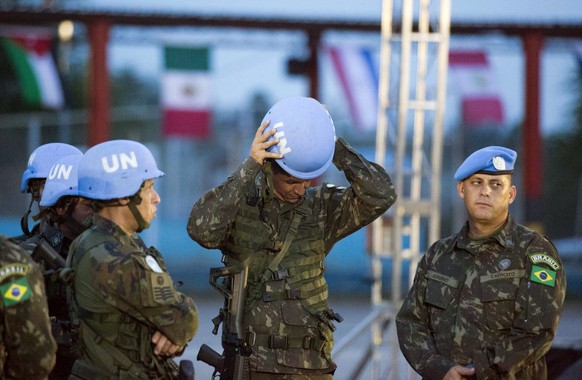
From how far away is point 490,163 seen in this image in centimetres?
490

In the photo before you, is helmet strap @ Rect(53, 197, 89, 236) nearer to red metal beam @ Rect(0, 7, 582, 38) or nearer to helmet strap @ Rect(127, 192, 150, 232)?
helmet strap @ Rect(127, 192, 150, 232)

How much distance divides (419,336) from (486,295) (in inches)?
16.6

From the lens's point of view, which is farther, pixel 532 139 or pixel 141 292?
pixel 532 139

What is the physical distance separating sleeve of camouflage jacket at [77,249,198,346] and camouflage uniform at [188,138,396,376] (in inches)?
32.4

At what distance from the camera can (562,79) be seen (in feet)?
78.4

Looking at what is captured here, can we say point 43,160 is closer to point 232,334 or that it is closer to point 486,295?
point 232,334

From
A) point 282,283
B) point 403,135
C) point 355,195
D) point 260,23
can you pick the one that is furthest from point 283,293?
point 260,23

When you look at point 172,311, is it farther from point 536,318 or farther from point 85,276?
point 536,318

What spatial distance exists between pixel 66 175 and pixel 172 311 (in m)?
1.77

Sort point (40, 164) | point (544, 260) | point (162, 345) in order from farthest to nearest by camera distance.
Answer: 1. point (40, 164)
2. point (544, 260)
3. point (162, 345)

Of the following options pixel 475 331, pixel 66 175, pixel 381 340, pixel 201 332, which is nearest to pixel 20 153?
pixel 201 332

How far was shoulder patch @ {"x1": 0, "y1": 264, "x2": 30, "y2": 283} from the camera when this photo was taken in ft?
11.7

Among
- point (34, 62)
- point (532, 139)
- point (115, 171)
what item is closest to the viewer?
point (115, 171)

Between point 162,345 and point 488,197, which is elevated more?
point 488,197
